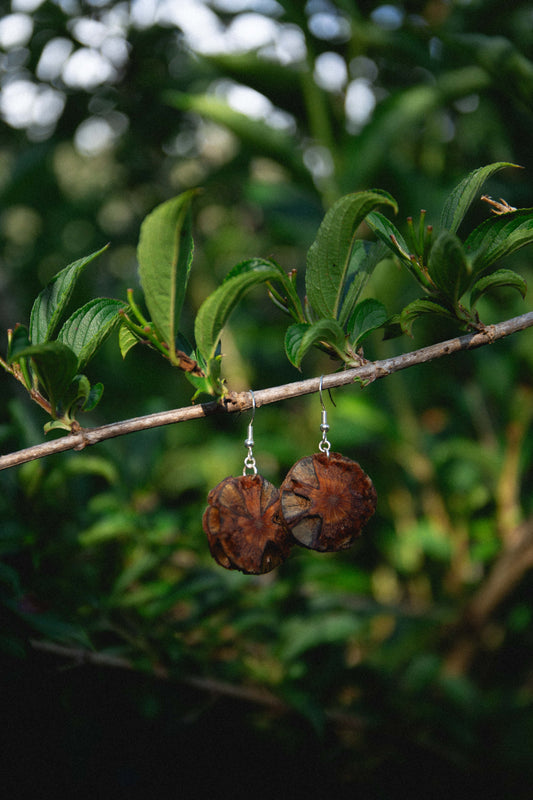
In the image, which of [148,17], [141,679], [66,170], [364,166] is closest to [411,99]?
[364,166]

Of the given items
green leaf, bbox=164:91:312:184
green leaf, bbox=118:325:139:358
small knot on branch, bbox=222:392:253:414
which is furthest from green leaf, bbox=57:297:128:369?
green leaf, bbox=164:91:312:184

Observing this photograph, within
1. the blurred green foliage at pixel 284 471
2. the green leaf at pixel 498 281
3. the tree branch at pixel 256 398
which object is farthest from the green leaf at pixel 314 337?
the blurred green foliage at pixel 284 471

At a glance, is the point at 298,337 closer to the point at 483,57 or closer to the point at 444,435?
the point at 483,57

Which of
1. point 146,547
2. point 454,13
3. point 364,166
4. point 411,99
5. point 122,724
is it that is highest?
point 454,13

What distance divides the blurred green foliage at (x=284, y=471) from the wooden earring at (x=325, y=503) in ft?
0.88

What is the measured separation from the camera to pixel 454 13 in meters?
1.39

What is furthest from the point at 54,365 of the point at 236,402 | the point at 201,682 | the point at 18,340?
the point at 201,682

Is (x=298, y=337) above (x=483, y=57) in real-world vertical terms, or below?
below

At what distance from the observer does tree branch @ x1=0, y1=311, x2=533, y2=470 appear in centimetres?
47

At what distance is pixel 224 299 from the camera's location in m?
0.43

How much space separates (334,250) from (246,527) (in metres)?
0.25

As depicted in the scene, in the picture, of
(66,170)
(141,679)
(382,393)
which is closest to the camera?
(141,679)

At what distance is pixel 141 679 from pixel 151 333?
1.85 ft

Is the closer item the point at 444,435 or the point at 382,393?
the point at 382,393
